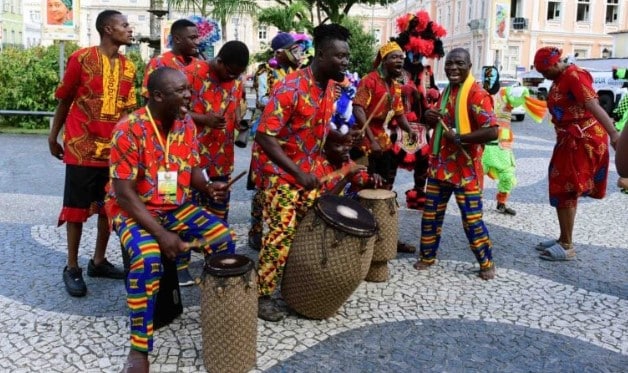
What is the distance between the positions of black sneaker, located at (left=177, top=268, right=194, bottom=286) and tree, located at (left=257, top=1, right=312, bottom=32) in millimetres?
19072

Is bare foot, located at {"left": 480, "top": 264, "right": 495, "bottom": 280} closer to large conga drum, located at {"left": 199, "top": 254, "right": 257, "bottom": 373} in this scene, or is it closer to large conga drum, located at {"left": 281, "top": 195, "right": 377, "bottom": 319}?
large conga drum, located at {"left": 281, "top": 195, "right": 377, "bottom": 319}

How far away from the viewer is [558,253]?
5.47 metres

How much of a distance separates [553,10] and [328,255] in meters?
47.7

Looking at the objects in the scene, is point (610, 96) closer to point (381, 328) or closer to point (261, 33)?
point (381, 328)

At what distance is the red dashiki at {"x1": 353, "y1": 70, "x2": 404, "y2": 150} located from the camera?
541 centimetres

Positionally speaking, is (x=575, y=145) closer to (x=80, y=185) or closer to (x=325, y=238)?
(x=325, y=238)

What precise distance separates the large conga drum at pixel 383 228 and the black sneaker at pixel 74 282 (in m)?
2.15

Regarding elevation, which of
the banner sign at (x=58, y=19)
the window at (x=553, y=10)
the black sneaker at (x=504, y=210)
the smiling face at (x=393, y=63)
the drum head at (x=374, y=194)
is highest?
the window at (x=553, y=10)

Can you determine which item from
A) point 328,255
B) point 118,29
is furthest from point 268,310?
point 118,29

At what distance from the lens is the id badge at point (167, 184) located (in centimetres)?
347

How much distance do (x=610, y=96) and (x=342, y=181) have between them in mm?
20925

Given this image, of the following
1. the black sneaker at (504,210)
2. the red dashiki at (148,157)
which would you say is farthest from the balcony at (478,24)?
the red dashiki at (148,157)

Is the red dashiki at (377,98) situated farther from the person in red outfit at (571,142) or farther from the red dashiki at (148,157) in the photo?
the red dashiki at (148,157)

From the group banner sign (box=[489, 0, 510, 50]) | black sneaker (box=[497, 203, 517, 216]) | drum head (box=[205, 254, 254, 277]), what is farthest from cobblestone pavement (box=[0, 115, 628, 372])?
banner sign (box=[489, 0, 510, 50])
